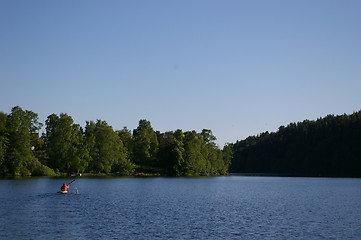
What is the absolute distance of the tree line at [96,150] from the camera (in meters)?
116

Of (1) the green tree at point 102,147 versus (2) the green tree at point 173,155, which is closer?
(1) the green tree at point 102,147

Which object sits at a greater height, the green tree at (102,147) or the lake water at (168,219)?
the green tree at (102,147)

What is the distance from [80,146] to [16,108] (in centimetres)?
2038

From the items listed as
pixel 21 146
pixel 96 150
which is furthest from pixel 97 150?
pixel 21 146

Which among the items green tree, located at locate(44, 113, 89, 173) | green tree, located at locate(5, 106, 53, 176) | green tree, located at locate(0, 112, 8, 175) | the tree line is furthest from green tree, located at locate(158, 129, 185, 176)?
green tree, located at locate(0, 112, 8, 175)

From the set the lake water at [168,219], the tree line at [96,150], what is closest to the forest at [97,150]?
the tree line at [96,150]

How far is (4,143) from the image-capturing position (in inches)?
4397

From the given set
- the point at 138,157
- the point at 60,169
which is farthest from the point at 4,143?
the point at 138,157

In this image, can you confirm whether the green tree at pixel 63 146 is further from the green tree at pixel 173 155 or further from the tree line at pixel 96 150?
the green tree at pixel 173 155

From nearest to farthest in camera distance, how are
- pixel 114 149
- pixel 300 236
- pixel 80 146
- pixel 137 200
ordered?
pixel 300 236 < pixel 137 200 < pixel 80 146 < pixel 114 149

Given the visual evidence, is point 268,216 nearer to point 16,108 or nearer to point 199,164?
point 16,108

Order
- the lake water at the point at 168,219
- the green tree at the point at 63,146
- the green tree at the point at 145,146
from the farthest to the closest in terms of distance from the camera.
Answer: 1. the green tree at the point at 145,146
2. the green tree at the point at 63,146
3. the lake water at the point at 168,219

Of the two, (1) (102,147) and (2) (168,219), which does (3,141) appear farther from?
(2) (168,219)

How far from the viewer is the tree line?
11570 centimetres
